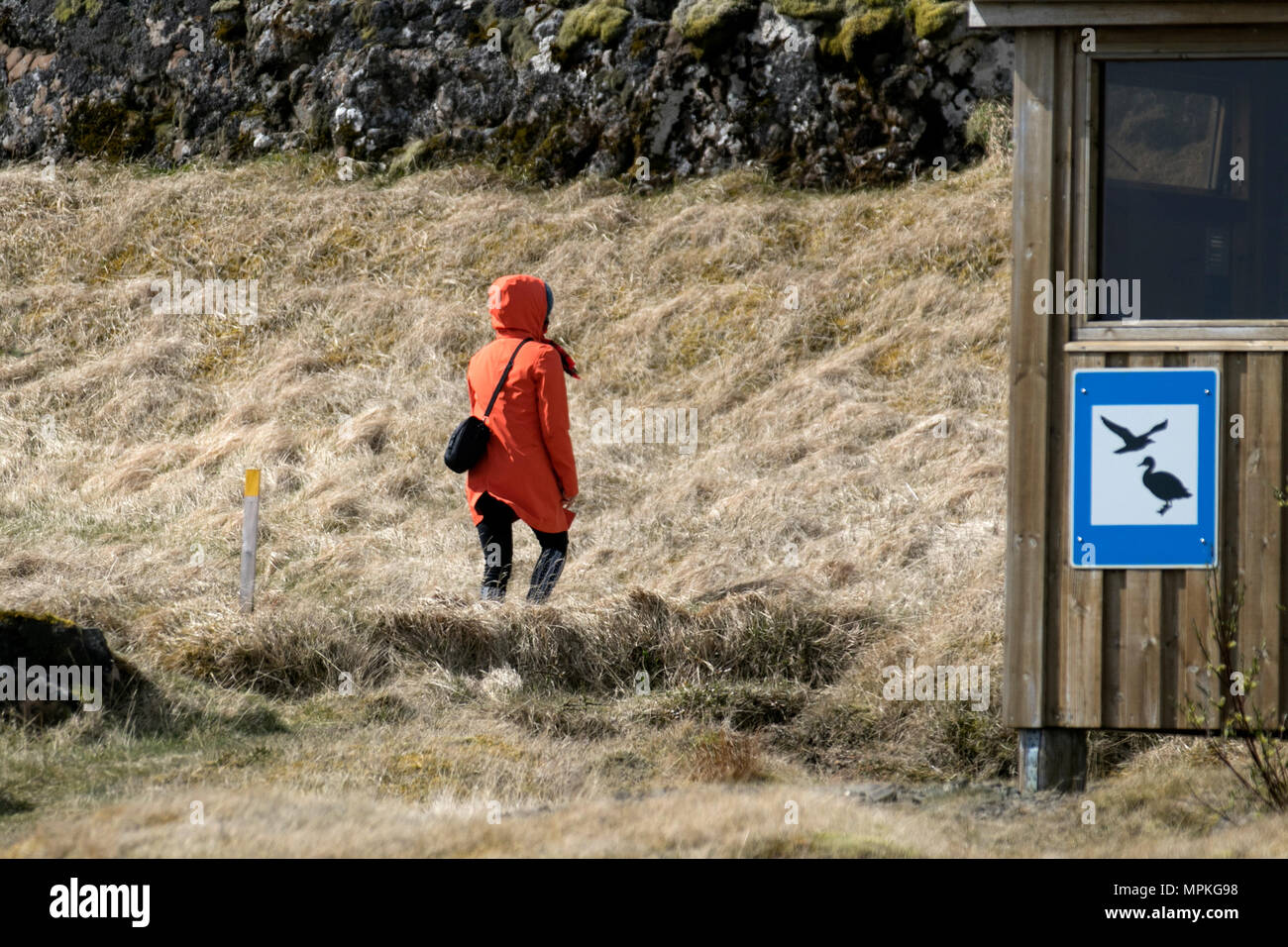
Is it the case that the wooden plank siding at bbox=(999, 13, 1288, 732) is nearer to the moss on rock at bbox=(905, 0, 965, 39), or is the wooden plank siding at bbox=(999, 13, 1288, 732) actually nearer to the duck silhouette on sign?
the duck silhouette on sign

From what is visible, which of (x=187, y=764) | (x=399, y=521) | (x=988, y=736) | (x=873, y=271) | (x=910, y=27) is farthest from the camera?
(x=910, y=27)

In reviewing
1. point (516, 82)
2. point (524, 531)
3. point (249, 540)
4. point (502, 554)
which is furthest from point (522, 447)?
point (516, 82)

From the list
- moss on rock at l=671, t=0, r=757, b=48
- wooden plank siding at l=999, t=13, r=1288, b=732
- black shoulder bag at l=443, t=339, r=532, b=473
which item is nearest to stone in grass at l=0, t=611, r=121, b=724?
black shoulder bag at l=443, t=339, r=532, b=473

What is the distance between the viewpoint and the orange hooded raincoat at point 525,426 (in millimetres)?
7145

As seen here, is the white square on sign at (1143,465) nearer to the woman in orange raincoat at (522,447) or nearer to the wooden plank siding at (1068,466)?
the wooden plank siding at (1068,466)

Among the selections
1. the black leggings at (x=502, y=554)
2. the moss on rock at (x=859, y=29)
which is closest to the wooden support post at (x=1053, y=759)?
the black leggings at (x=502, y=554)

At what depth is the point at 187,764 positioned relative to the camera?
509cm

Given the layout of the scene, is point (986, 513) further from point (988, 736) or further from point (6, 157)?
point (6, 157)

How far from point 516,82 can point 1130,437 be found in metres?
12.5

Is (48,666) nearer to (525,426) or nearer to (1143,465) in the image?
(525,426)

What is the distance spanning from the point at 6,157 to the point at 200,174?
2.87m

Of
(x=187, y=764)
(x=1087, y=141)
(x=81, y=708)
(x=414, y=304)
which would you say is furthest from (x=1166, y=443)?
(x=414, y=304)

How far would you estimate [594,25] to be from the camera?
51.9 ft

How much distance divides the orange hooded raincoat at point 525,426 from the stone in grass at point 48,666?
2226 mm
